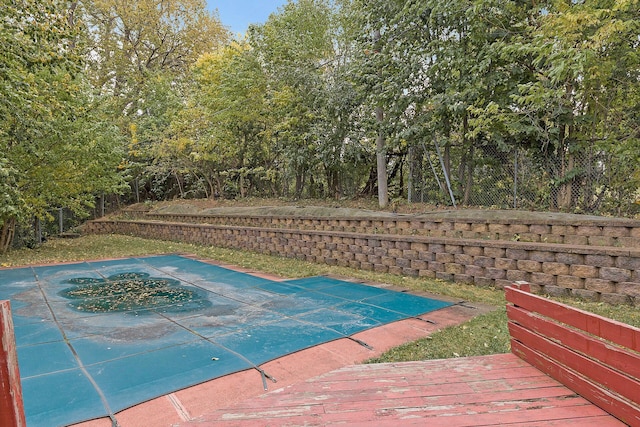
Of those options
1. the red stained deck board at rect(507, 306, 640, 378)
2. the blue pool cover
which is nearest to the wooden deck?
the red stained deck board at rect(507, 306, 640, 378)

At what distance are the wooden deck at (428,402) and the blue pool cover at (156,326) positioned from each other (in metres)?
0.90

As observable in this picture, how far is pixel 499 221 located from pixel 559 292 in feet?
4.14

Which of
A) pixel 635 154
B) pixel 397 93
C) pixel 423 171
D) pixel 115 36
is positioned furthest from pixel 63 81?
pixel 115 36

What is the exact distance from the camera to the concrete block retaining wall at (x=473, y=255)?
165 inches

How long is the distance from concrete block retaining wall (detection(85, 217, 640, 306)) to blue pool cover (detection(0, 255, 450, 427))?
3.75 ft

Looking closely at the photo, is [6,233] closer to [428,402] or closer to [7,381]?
[7,381]

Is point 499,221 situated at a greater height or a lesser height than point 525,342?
greater

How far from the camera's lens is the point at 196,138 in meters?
12.9

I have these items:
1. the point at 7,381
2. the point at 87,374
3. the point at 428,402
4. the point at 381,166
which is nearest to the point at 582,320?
the point at 428,402

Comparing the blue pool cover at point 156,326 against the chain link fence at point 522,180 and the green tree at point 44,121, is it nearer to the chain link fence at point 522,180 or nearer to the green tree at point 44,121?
the green tree at point 44,121

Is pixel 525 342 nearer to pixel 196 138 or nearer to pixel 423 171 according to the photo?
pixel 423 171

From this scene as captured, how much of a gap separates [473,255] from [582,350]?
12.2 feet

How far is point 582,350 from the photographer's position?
178 cm

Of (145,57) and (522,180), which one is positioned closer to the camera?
(522,180)
